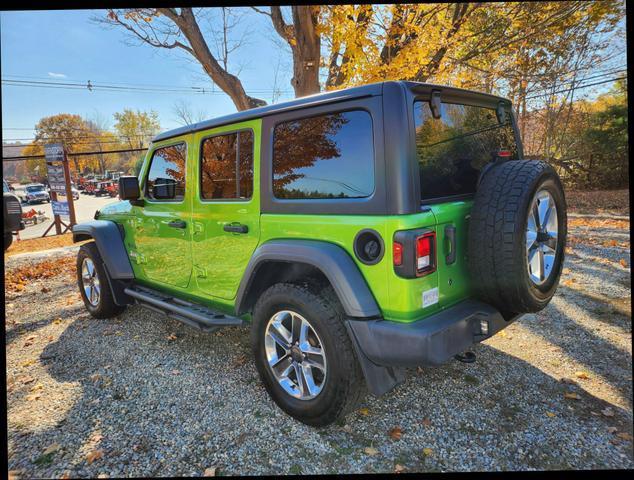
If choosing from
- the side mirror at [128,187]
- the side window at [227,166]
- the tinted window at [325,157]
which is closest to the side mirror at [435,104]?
the tinted window at [325,157]

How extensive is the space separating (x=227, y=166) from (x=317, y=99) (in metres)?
1.02

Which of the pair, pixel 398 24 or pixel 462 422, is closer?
pixel 462 422

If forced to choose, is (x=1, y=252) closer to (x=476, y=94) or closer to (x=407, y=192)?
(x=407, y=192)

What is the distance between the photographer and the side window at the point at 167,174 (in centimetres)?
345

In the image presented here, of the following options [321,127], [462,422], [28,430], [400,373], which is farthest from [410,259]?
[28,430]

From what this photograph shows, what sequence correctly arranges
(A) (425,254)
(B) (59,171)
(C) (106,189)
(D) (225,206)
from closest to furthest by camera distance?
(A) (425,254) < (D) (225,206) < (B) (59,171) < (C) (106,189)

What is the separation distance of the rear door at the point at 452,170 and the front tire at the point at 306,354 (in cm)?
68

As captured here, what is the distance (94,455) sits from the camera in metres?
2.33

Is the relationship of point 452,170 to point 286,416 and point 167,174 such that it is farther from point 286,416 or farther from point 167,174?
point 167,174

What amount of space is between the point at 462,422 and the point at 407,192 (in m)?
1.60

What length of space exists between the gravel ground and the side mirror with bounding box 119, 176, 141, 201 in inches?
59.0

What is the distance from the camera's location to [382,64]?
27.9 feet

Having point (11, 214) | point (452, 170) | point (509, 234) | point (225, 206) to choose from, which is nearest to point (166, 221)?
point (225, 206)

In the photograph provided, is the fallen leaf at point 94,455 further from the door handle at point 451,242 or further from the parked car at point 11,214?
the door handle at point 451,242
